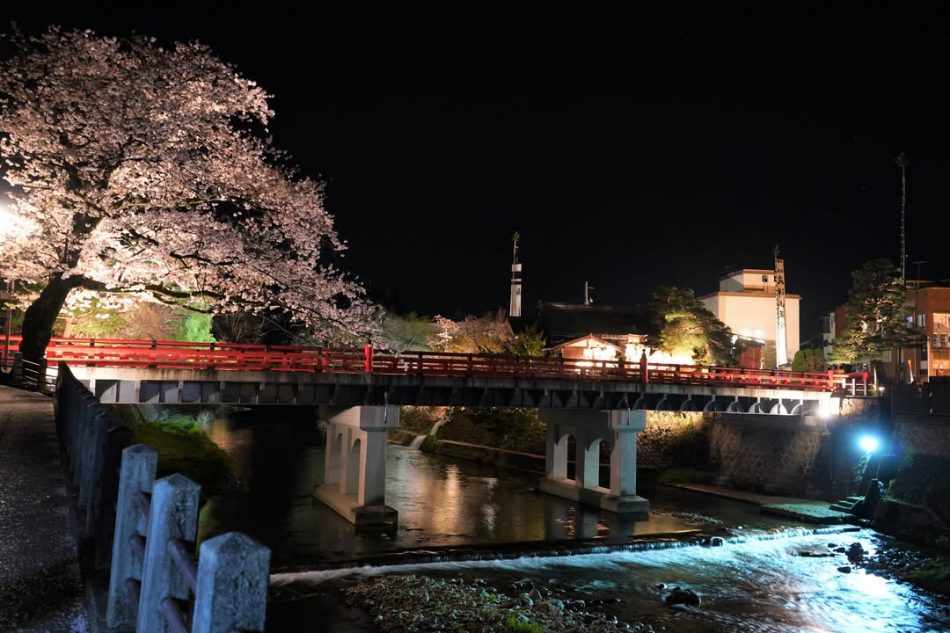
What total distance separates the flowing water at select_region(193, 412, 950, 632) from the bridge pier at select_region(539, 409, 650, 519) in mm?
1177

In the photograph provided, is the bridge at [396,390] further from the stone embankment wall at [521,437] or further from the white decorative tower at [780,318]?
the white decorative tower at [780,318]

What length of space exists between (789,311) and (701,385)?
3123cm

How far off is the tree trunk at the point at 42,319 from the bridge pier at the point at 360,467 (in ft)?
38.2

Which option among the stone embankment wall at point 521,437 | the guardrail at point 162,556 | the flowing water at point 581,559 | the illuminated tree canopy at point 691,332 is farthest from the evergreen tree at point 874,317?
the guardrail at point 162,556

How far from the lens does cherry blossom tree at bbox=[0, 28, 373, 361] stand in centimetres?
2156

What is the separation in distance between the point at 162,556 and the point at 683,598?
18876mm

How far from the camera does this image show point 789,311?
63.9 meters

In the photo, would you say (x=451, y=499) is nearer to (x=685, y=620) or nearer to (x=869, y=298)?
(x=685, y=620)

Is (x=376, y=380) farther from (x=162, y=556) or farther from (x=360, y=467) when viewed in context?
(x=162, y=556)

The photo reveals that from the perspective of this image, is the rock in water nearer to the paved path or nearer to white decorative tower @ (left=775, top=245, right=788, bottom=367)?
the paved path

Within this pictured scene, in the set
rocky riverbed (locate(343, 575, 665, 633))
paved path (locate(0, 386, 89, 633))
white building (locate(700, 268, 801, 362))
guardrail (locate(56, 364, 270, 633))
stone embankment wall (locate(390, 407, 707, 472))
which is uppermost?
white building (locate(700, 268, 801, 362))

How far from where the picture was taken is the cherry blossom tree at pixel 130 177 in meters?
21.6

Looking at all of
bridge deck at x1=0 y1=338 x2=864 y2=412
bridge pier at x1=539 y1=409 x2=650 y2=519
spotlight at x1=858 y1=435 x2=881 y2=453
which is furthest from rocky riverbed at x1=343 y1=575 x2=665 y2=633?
spotlight at x1=858 y1=435 x2=881 y2=453

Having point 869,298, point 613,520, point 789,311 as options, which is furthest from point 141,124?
point 789,311
